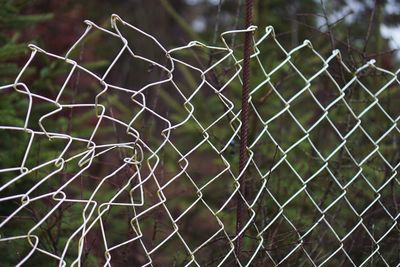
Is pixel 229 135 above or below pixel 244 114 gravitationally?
below

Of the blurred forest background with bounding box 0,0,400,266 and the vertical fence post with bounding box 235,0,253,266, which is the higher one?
the vertical fence post with bounding box 235,0,253,266

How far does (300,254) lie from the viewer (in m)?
2.53

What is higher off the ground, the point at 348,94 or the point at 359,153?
the point at 348,94

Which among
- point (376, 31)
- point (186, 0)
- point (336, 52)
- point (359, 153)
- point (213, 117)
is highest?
point (336, 52)

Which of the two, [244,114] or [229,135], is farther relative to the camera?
[229,135]

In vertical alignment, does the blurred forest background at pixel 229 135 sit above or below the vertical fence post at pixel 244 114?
below

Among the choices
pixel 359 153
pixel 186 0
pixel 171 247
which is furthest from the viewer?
pixel 186 0

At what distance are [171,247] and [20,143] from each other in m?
2.03

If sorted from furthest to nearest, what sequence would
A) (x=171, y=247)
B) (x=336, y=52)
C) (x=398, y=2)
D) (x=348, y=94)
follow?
(x=398, y=2) < (x=171, y=247) < (x=348, y=94) < (x=336, y=52)

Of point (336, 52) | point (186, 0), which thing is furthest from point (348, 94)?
point (186, 0)

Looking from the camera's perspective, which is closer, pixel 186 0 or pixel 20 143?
pixel 20 143

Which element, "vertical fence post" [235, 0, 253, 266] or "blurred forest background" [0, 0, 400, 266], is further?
"blurred forest background" [0, 0, 400, 266]

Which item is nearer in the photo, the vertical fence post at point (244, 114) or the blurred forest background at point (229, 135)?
the vertical fence post at point (244, 114)

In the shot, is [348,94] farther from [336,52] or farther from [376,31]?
[376,31]
